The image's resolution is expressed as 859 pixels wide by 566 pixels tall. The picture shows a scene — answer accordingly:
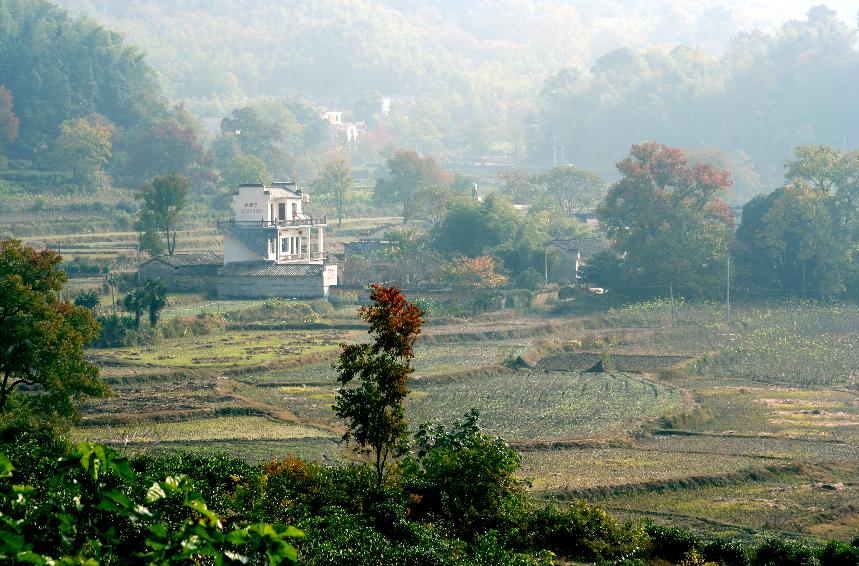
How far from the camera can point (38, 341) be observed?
80.0 ft

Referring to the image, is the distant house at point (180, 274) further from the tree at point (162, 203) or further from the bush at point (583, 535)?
the bush at point (583, 535)

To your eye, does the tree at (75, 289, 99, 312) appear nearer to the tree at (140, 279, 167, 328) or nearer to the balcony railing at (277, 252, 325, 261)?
the tree at (140, 279, 167, 328)

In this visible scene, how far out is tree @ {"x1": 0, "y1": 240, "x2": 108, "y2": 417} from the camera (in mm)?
24391

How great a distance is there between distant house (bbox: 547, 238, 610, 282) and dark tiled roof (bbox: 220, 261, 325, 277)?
10.9m

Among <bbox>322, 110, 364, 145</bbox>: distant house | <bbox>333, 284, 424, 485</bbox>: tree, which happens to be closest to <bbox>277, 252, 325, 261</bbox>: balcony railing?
<bbox>333, 284, 424, 485</bbox>: tree

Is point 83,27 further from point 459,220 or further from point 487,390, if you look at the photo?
point 487,390

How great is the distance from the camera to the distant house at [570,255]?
56.5 m

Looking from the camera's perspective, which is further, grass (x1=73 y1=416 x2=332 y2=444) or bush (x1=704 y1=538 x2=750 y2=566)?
grass (x1=73 y1=416 x2=332 y2=444)

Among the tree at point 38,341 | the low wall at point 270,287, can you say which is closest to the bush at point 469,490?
the tree at point 38,341

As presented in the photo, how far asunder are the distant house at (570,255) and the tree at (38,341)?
107ft

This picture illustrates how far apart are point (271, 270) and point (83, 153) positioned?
24318 mm

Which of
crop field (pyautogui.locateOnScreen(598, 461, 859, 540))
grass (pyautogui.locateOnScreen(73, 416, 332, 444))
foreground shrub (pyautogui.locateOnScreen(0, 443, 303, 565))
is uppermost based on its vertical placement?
foreground shrub (pyautogui.locateOnScreen(0, 443, 303, 565))

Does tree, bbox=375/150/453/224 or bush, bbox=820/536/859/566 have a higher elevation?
tree, bbox=375/150/453/224

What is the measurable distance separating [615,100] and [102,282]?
79349 millimetres
